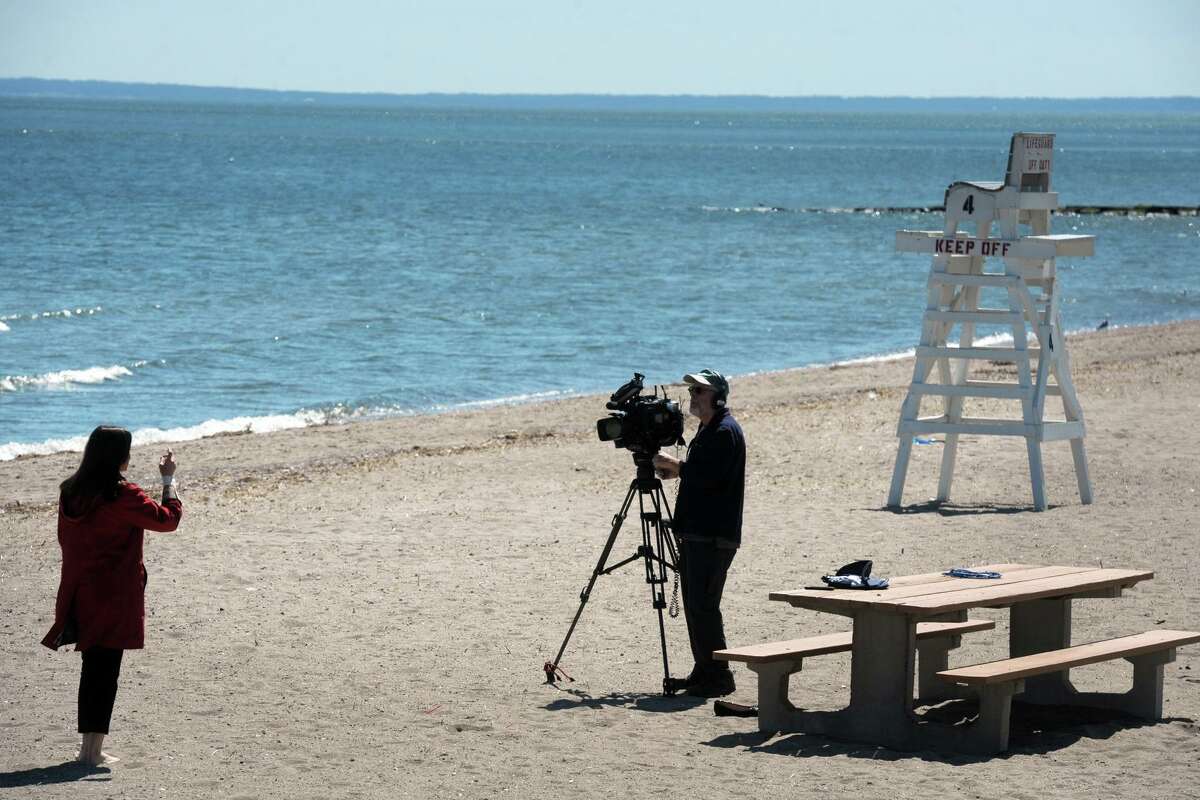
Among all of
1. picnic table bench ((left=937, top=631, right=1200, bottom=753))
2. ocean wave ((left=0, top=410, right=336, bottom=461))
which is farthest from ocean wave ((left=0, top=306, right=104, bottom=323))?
picnic table bench ((left=937, top=631, right=1200, bottom=753))

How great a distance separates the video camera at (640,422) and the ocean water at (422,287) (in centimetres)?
1258

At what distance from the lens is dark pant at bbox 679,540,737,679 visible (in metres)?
7.48

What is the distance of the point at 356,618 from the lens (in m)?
9.10

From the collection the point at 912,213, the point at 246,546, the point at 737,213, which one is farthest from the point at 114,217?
the point at 246,546

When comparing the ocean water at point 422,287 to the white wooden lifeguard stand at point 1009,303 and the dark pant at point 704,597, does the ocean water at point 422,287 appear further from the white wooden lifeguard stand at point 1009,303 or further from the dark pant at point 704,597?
the dark pant at point 704,597

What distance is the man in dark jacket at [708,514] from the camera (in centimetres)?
734

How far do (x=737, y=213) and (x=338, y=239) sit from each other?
2482 cm

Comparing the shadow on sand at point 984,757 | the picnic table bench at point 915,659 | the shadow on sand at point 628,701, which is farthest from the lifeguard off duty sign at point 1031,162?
the shadow on sand at point 628,701

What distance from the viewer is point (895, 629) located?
6598 mm

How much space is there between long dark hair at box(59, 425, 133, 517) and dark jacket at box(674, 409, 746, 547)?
264 cm

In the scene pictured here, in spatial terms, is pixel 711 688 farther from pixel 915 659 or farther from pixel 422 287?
pixel 422 287

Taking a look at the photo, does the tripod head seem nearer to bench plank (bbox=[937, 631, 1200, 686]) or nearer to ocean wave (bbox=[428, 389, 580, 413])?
bench plank (bbox=[937, 631, 1200, 686])

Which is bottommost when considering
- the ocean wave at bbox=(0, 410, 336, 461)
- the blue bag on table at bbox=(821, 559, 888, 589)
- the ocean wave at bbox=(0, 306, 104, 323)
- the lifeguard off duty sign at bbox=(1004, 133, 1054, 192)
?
the ocean wave at bbox=(0, 410, 336, 461)

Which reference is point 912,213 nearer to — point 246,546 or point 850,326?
point 850,326
